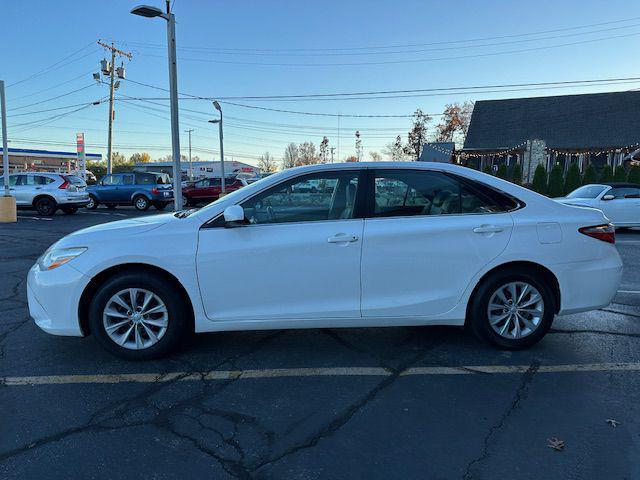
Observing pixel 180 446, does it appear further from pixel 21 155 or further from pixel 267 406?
pixel 21 155

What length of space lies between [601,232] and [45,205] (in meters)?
19.5

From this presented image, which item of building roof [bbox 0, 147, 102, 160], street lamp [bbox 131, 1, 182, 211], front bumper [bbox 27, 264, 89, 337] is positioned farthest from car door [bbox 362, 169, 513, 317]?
building roof [bbox 0, 147, 102, 160]

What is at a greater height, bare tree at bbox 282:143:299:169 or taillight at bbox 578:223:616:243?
bare tree at bbox 282:143:299:169

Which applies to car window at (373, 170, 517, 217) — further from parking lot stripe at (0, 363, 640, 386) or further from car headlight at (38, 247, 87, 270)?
car headlight at (38, 247, 87, 270)

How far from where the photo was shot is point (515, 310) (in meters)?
3.93

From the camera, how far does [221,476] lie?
240 cm

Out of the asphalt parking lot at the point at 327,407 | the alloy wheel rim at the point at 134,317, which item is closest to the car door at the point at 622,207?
the asphalt parking lot at the point at 327,407

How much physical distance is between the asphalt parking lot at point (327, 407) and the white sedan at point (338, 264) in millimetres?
338

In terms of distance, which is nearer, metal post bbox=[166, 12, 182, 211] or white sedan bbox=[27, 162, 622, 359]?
white sedan bbox=[27, 162, 622, 359]

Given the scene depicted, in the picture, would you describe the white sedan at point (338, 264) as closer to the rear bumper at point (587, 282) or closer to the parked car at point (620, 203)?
the rear bumper at point (587, 282)

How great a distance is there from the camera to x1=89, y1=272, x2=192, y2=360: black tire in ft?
12.1

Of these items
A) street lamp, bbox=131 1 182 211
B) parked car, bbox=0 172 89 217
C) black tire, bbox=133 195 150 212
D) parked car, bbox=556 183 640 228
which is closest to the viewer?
street lamp, bbox=131 1 182 211

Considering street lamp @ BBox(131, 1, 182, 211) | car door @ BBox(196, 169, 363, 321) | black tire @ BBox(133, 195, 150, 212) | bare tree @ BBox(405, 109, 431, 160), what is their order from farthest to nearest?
bare tree @ BBox(405, 109, 431, 160)
black tire @ BBox(133, 195, 150, 212)
street lamp @ BBox(131, 1, 182, 211)
car door @ BBox(196, 169, 363, 321)

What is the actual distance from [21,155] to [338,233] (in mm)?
79366
